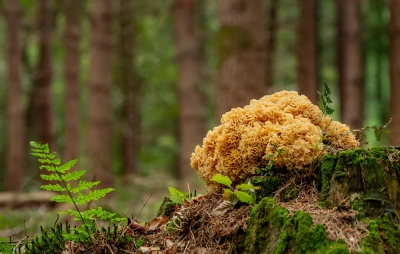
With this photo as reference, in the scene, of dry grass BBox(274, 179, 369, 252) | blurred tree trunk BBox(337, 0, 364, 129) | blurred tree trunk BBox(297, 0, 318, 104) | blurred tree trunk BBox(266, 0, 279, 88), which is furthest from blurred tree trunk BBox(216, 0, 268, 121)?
blurred tree trunk BBox(266, 0, 279, 88)

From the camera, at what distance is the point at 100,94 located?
35.0ft

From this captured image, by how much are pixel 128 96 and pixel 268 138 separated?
55.1ft

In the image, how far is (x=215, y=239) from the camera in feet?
9.95

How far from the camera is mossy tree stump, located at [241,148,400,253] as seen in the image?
2.63 meters

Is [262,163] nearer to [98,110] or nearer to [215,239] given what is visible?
[215,239]

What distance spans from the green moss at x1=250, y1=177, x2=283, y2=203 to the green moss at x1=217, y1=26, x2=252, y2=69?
4800mm

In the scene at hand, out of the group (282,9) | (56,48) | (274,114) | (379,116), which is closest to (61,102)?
(56,48)

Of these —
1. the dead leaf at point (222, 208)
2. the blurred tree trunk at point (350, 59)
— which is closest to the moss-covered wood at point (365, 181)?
the dead leaf at point (222, 208)

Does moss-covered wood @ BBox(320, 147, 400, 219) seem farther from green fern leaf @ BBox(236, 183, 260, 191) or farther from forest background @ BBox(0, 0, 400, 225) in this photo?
forest background @ BBox(0, 0, 400, 225)

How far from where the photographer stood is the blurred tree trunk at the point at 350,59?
1415cm

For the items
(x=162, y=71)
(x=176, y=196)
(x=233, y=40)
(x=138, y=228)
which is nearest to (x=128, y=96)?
(x=162, y=71)

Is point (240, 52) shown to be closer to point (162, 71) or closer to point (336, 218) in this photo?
point (336, 218)

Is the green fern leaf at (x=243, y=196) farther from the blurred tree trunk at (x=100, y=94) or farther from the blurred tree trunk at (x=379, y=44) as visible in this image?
the blurred tree trunk at (x=379, y=44)

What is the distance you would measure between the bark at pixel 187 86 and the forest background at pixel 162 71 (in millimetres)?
31
